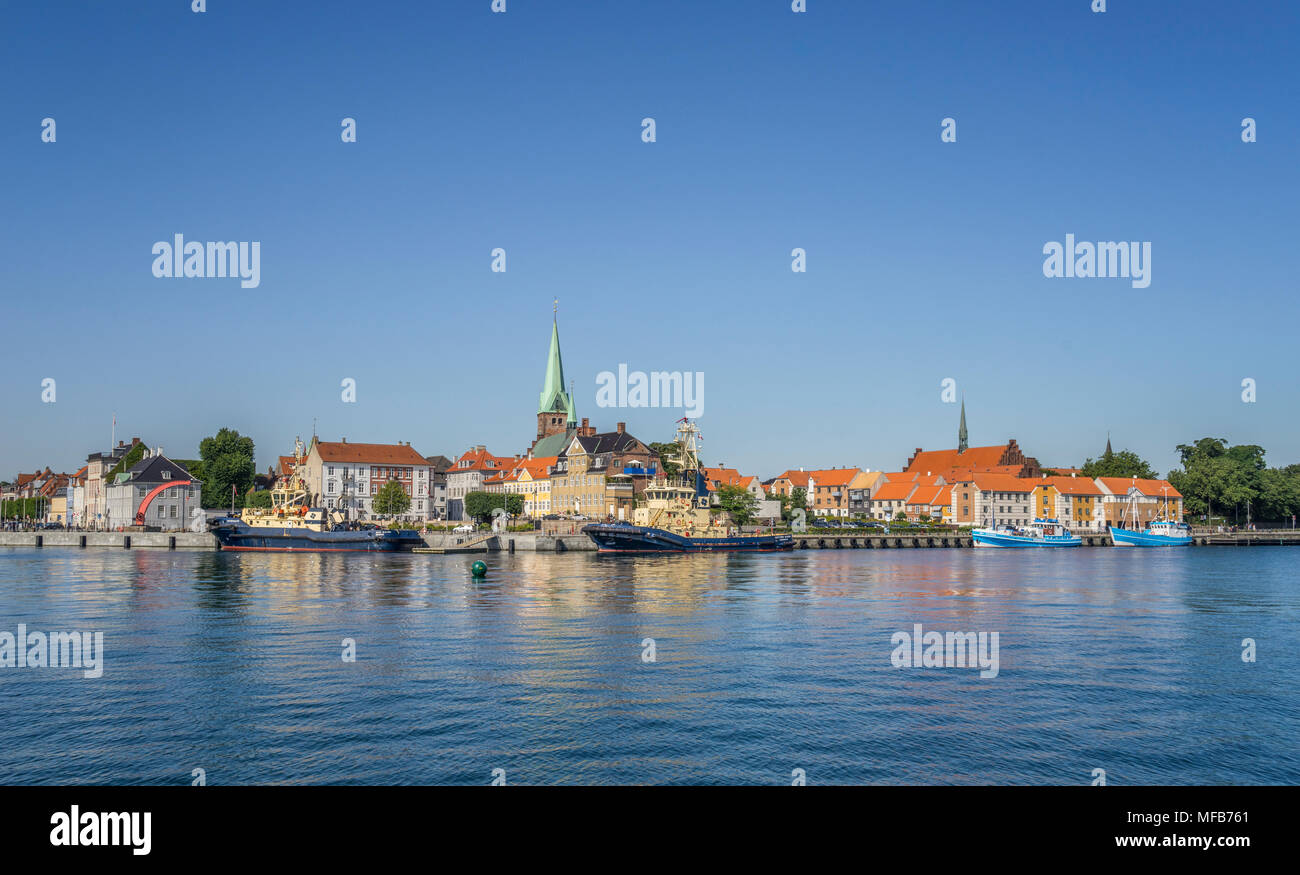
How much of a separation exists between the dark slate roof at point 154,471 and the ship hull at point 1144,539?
12309cm

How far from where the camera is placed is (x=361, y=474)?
147m

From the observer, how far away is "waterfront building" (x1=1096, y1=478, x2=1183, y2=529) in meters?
149

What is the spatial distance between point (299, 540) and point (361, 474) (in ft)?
193

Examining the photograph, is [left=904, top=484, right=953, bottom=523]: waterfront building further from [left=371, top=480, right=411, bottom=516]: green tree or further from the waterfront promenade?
[left=371, top=480, right=411, bottom=516]: green tree

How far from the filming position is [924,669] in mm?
26594

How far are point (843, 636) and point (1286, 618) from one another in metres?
21.9

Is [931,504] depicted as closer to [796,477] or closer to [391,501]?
[796,477]

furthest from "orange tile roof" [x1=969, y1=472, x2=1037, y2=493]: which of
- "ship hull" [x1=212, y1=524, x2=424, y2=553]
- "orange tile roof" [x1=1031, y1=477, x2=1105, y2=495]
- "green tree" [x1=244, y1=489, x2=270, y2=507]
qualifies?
"green tree" [x1=244, y1=489, x2=270, y2=507]

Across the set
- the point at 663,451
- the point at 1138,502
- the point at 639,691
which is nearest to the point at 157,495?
the point at 663,451

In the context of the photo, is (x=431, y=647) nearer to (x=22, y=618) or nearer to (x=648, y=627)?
(x=648, y=627)

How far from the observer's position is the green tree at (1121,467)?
16975 cm

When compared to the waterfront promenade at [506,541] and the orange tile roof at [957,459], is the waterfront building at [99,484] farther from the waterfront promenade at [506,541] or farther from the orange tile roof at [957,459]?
the orange tile roof at [957,459]

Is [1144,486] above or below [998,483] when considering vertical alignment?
below
